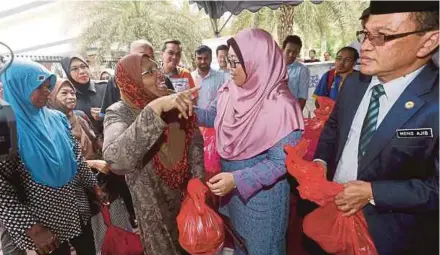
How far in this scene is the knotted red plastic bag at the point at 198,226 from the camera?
160 centimetres

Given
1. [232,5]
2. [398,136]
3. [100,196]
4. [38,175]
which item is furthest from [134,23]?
[398,136]

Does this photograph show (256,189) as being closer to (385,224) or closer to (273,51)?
(385,224)

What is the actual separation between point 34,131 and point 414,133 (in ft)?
6.30

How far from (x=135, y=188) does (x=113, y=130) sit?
1.18ft

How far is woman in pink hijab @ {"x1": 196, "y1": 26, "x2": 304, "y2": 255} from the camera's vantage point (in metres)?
1.62

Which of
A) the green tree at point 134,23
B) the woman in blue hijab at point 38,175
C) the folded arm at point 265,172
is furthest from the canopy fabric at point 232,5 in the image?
the green tree at point 134,23

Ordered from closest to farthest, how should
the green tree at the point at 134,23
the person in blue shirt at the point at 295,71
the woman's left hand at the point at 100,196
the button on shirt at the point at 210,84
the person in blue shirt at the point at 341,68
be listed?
the woman's left hand at the point at 100,196 < the person in blue shirt at the point at 341,68 < the person in blue shirt at the point at 295,71 < the button on shirt at the point at 210,84 < the green tree at the point at 134,23

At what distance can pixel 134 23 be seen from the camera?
1188 centimetres

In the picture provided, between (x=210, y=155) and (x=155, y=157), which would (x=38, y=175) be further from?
(x=210, y=155)

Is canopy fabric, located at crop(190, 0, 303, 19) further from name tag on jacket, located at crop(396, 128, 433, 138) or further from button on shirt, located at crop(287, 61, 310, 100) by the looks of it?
name tag on jacket, located at crop(396, 128, 433, 138)

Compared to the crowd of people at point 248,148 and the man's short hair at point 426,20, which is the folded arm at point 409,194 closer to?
the crowd of people at point 248,148

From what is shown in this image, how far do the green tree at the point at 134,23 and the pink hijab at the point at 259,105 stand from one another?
10447 mm

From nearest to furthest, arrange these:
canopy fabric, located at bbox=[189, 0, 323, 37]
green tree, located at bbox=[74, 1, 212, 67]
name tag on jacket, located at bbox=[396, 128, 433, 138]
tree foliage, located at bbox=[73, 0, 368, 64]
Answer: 1. name tag on jacket, located at bbox=[396, 128, 433, 138]
2. canopy fabric, located at bbox=[189, 0, 323, 37]
3. tree foliage, located at bbox=[73, 0, 368, 64]
4. green tree, located at bbox=[74, 1, 212, 67]

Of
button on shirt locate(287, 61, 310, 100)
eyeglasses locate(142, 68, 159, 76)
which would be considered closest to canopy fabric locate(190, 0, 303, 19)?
button on shirt locate(287, 61, 310, 100)
